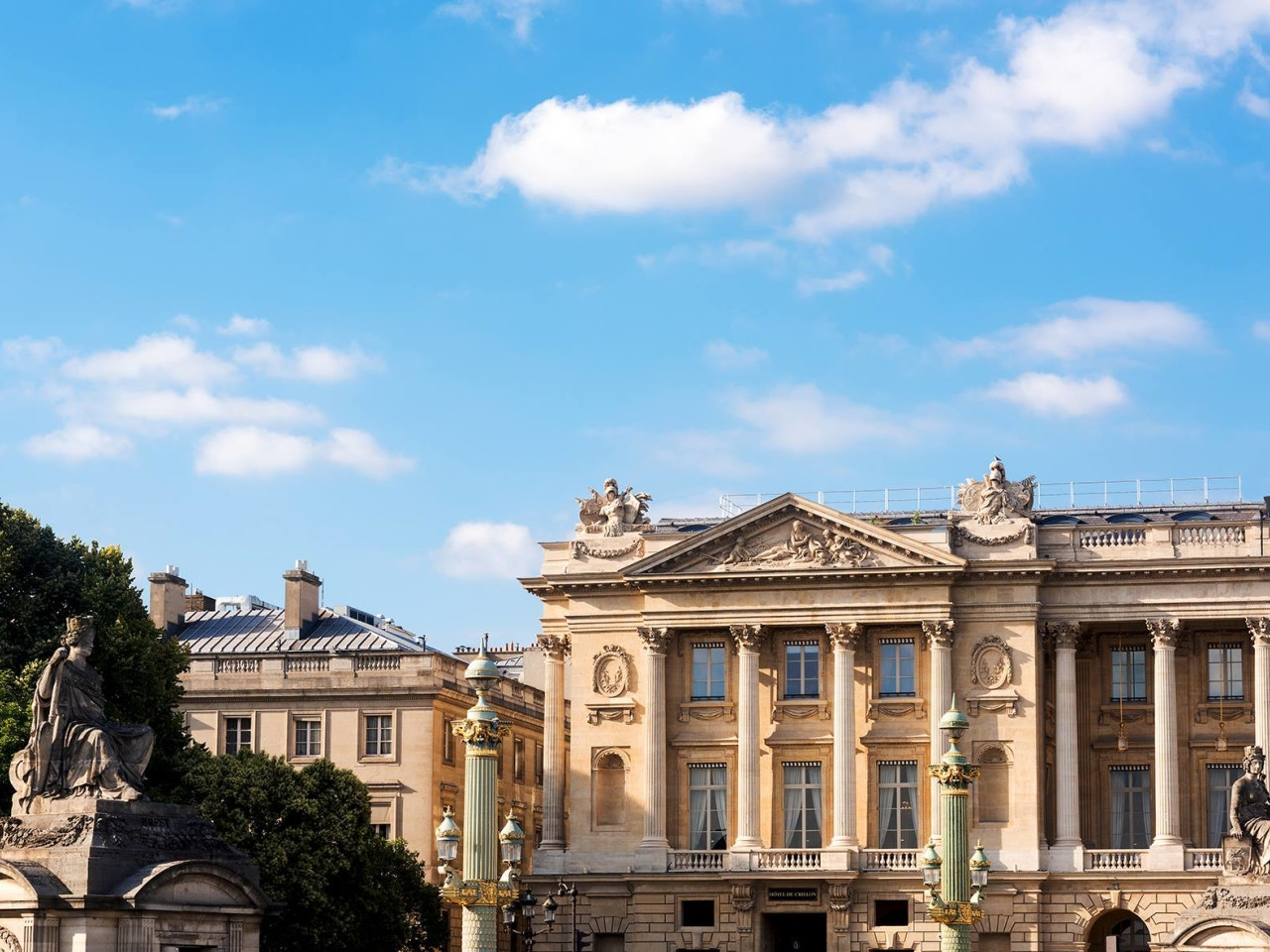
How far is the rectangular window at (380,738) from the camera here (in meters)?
86.9

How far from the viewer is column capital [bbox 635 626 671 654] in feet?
267

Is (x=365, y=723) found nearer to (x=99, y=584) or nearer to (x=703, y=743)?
(x=703, y=743)

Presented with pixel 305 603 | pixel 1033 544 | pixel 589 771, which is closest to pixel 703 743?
pixel 589 771

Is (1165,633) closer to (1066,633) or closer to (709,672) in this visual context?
(1066,633)

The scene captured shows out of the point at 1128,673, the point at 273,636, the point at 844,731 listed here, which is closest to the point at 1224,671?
the point at 1128,673

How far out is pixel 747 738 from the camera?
263ft

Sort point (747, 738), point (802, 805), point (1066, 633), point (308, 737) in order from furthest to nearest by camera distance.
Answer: point (308, 737), point (802, 805), point (747, 738), point (1066, 633)

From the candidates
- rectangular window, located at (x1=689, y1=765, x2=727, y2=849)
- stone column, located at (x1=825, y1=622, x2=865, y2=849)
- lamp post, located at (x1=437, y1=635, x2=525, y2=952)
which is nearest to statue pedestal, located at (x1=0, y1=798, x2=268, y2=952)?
lamp post, located at (x1=437, y1=635, x2=525, y2=952)

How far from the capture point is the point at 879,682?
264ft

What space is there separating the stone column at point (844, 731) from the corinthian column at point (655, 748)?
5.42m

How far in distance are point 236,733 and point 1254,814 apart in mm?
52029

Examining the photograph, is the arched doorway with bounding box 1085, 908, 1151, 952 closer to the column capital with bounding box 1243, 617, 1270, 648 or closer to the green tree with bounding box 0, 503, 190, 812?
the column capital with bounding box 1243, 617, 1270, 648

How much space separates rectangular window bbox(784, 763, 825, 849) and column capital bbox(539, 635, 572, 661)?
341 inches

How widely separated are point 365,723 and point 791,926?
54.7 feet
